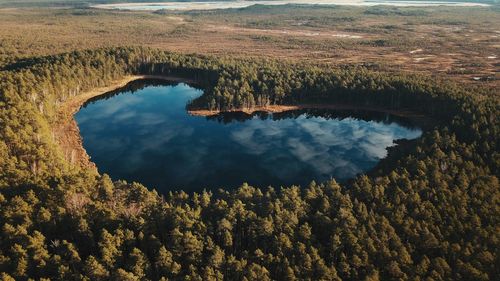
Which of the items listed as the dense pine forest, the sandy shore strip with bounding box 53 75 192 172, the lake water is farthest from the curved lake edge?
the dense pine forest

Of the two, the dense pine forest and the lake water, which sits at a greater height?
the dense pine forest

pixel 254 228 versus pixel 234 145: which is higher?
pixel 254 228

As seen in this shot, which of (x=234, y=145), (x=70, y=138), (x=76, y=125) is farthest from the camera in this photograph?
(x=76, y=125)

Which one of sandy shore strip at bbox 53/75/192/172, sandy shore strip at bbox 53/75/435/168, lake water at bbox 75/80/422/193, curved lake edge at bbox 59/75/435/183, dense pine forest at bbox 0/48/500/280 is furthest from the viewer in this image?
curved lake edge at bbox 59/75/435/183

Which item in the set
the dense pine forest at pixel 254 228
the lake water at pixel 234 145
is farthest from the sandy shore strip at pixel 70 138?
the dense pine forest at pixel 254 228

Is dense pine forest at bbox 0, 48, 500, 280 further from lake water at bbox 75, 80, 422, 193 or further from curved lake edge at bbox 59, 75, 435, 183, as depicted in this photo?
lake water at bbox 75, 80, 422, 193

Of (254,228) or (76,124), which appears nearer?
(254,228)

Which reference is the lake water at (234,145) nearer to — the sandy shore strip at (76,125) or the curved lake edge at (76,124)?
the curved lake edge at (76,124)

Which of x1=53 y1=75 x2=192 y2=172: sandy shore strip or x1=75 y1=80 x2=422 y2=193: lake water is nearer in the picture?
x1=75 y1=80 x2=422 y2=193: lake water

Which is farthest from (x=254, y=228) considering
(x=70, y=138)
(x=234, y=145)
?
(x=70, y=138)

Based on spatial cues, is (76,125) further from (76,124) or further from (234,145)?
(234,145)
